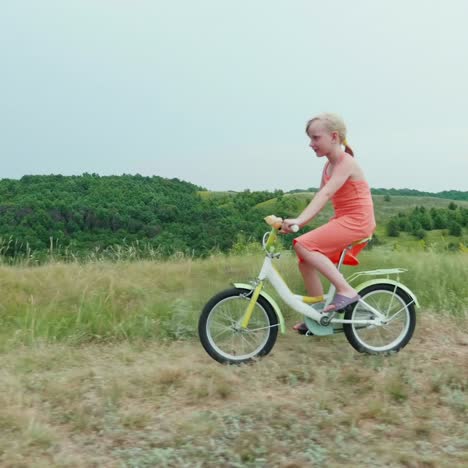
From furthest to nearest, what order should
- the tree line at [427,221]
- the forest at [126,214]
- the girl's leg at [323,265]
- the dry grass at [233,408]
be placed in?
the tree line at [427,221] → the forest at [126,214] → the girl's leg at [323,265] → the dry grass at [233,408]

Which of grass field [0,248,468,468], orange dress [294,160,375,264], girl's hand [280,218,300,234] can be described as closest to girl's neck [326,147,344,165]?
orange dress [294,160,375,264]

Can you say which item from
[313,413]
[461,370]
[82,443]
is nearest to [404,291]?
[461,370]

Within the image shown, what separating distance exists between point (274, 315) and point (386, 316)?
93 cm

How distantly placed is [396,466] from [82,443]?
1.69m

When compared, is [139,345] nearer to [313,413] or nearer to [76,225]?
[313,413]

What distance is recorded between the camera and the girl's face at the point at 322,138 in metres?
4.32

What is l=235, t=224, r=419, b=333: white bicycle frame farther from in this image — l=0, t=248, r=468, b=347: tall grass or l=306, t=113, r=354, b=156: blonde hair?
l=0, t=248, r=468, b=347: tall grass

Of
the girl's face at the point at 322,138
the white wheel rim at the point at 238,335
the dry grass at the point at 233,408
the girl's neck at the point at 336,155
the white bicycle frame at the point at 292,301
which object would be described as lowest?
the dry grass at the point at 233,408

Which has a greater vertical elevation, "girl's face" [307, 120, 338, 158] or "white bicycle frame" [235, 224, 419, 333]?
"girl's face" [307, 120, 338, 158]

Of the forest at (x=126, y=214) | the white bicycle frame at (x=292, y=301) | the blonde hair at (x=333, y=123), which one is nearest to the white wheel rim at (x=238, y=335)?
the white bicycle frame at (x=292, y=301)

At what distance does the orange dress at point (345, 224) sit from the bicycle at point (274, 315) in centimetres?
14

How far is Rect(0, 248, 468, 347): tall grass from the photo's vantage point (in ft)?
17.2

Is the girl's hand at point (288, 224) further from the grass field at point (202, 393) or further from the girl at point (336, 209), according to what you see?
the grass field at point (202, 393)

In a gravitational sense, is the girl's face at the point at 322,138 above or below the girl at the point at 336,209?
above
